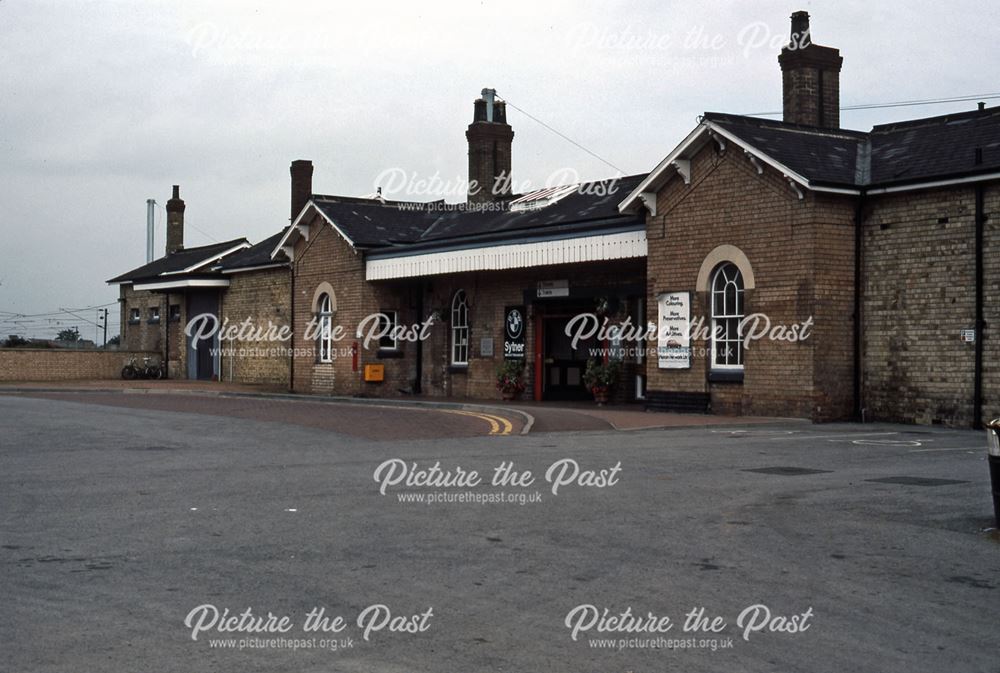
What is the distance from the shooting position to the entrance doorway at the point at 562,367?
29141 millimetres

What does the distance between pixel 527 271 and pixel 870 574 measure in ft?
71.4

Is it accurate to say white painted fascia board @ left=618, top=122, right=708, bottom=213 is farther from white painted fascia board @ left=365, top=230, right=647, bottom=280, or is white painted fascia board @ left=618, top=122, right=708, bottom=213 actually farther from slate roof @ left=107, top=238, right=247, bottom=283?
slate roof @ left=107, top=238, right=247, bottom=283

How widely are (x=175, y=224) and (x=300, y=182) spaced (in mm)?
13696

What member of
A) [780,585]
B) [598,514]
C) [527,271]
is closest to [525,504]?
[598,514]

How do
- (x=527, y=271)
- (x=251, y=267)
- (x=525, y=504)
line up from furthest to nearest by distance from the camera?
(x=251, y=267) → (x=527, y=271) → (x=525, y=504)

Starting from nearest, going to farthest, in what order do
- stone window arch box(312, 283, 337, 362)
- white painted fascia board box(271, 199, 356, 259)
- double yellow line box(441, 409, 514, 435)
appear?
double yellow line box(441, 409, 514, 435)
white painted fascia board box(271, 199, 356, 259)
stone window arch box(312, 283, 337, 362)

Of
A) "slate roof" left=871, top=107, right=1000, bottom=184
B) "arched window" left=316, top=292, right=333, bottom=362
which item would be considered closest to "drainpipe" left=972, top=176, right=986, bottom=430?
"slate roof" left=871, top=107, right=1000, bottom=184

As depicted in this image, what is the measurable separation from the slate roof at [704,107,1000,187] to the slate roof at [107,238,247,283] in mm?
26995

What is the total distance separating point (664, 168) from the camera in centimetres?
2320

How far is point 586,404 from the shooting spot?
88.3ft

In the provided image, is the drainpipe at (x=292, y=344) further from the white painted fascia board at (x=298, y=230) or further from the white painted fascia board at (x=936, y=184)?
the white painted fascia board at (x=936, y=184)

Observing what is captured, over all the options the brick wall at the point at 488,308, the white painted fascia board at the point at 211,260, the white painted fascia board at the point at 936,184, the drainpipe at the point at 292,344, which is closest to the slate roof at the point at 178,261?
the white painted fascia board at the point at 211,260

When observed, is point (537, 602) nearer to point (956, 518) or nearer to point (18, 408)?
point (956, 518)

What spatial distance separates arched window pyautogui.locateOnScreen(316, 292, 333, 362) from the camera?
112ft
